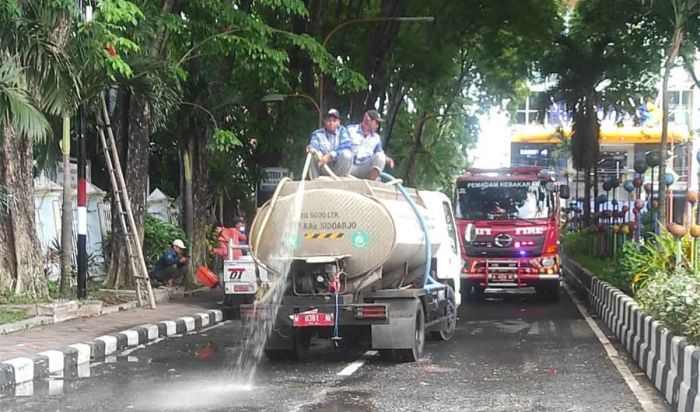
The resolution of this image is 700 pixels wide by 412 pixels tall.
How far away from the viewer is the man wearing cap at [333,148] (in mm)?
11281

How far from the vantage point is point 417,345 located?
11156mm

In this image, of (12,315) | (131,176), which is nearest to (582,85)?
(131,176)

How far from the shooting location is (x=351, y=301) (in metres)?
10.5

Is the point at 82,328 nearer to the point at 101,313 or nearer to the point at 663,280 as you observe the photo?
the point at 101,313

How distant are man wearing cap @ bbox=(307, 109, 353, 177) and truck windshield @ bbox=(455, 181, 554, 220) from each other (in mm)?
9434

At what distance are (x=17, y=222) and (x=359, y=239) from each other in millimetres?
6193

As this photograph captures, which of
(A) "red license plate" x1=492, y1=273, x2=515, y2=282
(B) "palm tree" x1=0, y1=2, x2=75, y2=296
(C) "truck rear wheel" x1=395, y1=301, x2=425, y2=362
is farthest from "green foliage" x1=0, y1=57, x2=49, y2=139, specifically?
(A) "red license plate" x1=492, y1=273, x2=515, y2=282

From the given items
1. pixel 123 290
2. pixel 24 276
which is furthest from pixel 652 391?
pixel 123 290

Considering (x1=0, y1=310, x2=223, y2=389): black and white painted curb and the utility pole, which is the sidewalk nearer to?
(x1=0, y1=310, x2=223, y2=389): black and white painted curb

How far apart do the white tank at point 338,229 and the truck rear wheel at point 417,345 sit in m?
0.84

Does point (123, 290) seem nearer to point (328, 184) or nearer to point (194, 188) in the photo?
point (194, 188)

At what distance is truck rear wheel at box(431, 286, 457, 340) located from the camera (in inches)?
515

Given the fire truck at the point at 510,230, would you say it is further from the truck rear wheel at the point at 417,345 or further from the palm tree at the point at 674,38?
the truck rear wheel at the point at 417,345

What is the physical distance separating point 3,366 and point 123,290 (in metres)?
7.78
